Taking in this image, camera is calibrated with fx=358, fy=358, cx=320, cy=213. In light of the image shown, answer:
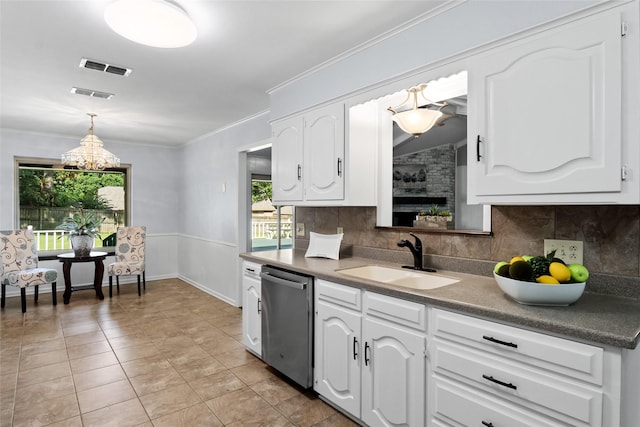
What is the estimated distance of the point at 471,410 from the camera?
1.52 meters

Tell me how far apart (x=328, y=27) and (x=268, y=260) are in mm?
1675

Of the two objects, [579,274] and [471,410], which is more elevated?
[579,274]

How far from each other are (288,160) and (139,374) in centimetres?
206

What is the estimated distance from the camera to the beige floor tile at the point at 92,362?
2.87 metres

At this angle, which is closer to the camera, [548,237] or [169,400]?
[548,237]

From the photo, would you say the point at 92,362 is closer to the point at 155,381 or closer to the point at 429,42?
the point at 155,381

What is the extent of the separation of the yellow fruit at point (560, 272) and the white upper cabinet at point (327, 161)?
4.49 feet

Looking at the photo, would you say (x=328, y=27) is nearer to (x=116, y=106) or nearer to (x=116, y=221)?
(x=116, y=106)

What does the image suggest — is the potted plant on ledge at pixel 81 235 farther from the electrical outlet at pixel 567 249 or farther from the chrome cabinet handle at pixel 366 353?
the electrical outlet at pixel 567 249

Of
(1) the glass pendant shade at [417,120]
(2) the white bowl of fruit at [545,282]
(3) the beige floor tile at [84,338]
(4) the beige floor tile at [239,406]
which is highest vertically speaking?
(1) the glass pendant shade at [417,120]

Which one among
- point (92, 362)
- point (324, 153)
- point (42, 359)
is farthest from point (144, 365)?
point (324, 153)

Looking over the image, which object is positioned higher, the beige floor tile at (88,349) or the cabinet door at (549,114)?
the cabinet door at (549,114)

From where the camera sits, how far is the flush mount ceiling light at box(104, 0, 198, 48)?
1.83 metres

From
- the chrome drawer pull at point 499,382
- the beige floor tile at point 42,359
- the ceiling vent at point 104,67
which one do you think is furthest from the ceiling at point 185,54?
the beige floor tile at point 42,359
